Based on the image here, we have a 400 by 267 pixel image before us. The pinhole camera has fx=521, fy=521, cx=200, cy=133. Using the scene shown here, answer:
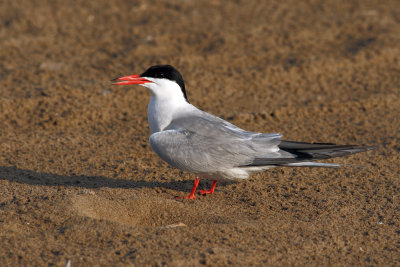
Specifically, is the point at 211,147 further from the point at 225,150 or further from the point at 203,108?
the point at 203,108

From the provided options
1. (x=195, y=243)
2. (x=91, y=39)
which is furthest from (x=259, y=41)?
(x=195, y=243)

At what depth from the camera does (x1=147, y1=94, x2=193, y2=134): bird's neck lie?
507 cm

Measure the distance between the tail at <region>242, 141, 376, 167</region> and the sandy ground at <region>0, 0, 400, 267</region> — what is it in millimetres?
417

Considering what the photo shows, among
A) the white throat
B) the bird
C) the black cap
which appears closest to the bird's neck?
the white throat

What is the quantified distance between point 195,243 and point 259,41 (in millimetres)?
5361

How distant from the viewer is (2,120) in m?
6.47

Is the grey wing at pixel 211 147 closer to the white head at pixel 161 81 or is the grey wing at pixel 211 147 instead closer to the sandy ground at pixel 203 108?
the sandy ground at pixel 203 108

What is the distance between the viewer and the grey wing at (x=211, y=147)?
4.64m

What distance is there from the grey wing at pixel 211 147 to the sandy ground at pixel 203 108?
14.8 inches

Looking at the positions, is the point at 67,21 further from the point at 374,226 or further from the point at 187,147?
the point at 374,226

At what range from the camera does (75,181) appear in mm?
5172

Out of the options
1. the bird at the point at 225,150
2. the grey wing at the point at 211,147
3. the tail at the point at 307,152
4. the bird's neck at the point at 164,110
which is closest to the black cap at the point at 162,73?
the bird's neck at the point at 164,110

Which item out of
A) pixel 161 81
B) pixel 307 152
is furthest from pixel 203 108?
pixel 307 152

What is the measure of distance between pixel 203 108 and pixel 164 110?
1.91 m
